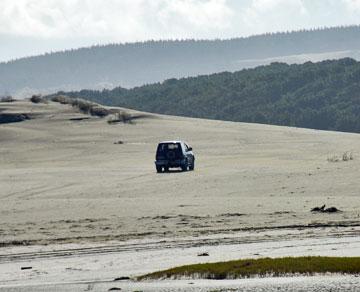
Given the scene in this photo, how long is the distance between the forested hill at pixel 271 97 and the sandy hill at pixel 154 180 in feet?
91.3

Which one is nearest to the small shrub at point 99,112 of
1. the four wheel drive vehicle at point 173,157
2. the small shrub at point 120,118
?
the small shrub at point 120,118

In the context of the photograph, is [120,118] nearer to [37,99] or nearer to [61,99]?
[37,99]

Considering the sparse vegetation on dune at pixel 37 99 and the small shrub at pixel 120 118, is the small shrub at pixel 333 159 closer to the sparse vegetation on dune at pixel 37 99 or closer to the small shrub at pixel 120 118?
the small shrub at pixel 120 118

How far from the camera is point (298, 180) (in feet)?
116

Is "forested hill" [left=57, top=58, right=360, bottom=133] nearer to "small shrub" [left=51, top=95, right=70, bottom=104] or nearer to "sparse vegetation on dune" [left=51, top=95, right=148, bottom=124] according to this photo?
"small shrub" [left=51, top=95, right=70, bottom=104]

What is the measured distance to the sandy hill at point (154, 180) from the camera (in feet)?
83.3

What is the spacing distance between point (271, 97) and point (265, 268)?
9314 cm

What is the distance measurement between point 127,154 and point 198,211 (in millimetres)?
24563

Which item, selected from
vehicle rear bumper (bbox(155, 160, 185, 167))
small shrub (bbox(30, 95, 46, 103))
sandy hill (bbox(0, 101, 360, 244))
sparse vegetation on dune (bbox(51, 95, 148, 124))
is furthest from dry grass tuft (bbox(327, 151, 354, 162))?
small shrub (bbox(30, 95, 46, 103))

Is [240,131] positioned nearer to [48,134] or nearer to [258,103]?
[48,134]

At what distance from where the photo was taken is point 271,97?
11031 cm

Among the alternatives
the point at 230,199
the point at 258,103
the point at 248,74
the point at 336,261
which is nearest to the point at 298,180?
the point at 230,199

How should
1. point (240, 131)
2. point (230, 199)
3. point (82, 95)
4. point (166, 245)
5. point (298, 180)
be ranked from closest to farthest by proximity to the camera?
point (166, 245) < point (230, 199) < point (298, 180) < point (240, 131) < point (82, 95)

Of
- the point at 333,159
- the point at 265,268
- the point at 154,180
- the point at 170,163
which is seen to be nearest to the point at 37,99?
the point at 170,163
